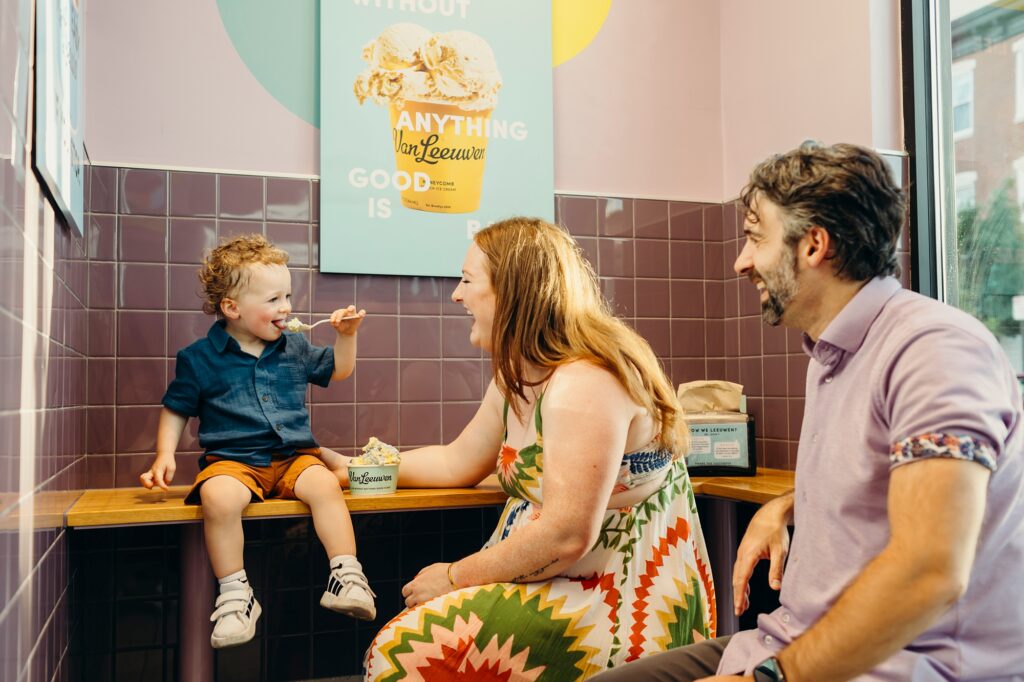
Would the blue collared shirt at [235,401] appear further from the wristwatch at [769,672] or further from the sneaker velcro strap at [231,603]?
the wristwatch at [769,672]

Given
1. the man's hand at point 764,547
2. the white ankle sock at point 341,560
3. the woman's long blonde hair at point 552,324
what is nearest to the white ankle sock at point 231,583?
the white ankle sock at point 341,560

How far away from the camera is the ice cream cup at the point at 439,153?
116 inches

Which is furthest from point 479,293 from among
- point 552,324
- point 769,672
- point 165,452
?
point 769,672

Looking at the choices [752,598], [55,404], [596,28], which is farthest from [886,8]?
[55,404]

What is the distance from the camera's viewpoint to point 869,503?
1174 mm

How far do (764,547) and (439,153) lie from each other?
192 cm

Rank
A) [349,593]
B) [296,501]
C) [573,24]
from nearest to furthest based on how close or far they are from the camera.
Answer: [349,593], [296,501], [573,24]

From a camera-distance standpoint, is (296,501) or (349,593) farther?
(296,501)

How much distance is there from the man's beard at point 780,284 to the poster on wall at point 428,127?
68.5 inches

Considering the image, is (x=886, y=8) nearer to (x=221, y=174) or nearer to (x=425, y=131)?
(x=425, y=131)

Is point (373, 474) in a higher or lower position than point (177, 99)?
lower

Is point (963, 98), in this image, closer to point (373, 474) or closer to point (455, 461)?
point (455, 461)

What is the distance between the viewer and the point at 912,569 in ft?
3.29

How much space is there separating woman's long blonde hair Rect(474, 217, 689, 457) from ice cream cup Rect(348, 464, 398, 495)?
1.81 feet
